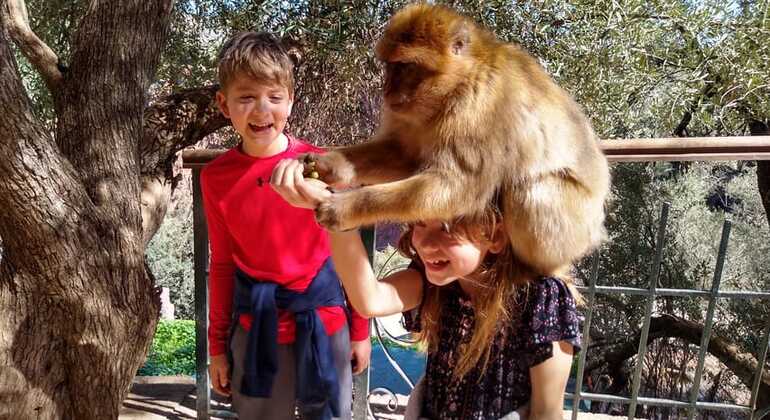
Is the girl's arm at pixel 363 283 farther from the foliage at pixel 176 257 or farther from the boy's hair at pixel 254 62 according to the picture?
the foliage at pixel 176 257

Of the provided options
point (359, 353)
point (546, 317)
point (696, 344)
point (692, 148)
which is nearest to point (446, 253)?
point (546, 317)

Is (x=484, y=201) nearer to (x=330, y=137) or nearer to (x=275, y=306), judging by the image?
(x=275, y=306)

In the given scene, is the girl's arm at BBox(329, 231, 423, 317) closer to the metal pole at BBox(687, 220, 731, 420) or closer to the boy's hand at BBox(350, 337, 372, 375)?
the boy's hand at BBox(350, 337, 372, 375)

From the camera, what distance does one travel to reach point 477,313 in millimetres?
1206

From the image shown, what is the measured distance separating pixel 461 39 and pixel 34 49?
2.44 m

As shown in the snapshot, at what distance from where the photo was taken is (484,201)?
1.22 m

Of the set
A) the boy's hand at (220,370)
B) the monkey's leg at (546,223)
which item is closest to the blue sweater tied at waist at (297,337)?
the boy's hand at (220,370)

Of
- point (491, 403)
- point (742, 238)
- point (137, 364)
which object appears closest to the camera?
point (491, 403)

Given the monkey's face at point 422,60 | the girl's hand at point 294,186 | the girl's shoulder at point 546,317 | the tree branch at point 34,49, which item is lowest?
the girl's shoulder at point 546,317

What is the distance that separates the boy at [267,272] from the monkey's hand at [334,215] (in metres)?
0.42

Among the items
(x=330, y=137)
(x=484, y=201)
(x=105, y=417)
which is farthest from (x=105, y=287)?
(x=330, y=137)

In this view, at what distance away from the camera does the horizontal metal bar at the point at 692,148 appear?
1.95 meters

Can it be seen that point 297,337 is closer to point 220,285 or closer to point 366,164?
point 220,285

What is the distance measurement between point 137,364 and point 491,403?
6.05 ft
